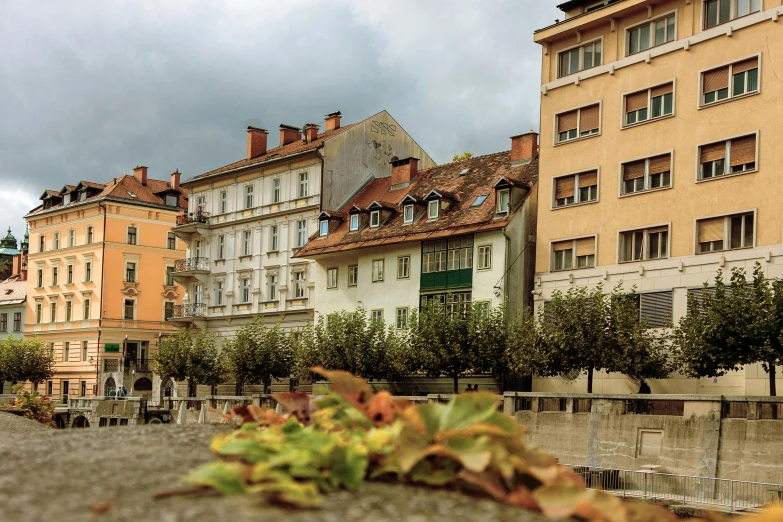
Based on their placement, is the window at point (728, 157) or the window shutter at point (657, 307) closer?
the window at point (728, 157)

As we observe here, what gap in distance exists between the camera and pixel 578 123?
142 feet

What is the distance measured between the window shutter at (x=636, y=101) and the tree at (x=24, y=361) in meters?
51.9

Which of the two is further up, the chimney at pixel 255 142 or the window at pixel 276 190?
the chimney at pixel 255 142

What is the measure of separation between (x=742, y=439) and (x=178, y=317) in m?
46.4

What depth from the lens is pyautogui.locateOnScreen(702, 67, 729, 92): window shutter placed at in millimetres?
37722

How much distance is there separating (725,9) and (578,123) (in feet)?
24.6

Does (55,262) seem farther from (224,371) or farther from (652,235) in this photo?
(652,235)

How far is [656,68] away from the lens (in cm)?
4006

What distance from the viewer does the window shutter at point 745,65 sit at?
36.8 meters

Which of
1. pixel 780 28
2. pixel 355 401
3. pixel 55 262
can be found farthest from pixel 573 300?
pixel 55 262

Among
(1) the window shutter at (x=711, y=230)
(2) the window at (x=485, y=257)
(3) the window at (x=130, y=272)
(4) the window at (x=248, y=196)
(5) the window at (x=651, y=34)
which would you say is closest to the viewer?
(1) the window shutter at (x=711, y=230)

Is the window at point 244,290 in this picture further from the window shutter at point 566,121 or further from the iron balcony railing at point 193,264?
the window shutter at point 566,121

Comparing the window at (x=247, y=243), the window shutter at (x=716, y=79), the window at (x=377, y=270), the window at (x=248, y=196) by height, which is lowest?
the window at (x=377, y=270)

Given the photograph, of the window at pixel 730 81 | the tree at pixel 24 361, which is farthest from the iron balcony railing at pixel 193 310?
the window at pixel 730 81
